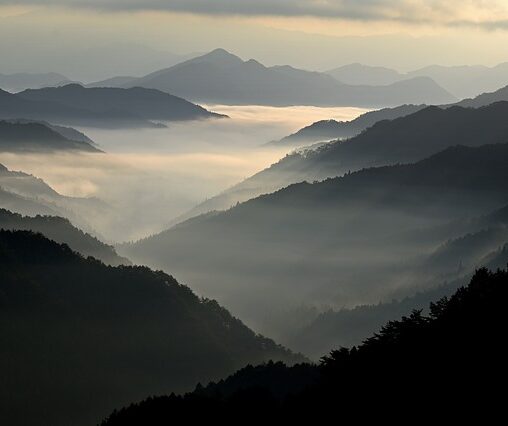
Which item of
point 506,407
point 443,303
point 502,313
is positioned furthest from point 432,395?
point 443,303

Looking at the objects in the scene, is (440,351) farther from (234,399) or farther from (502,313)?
(234,399)

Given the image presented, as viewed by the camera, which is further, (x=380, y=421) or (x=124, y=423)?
(x=124, y=423)

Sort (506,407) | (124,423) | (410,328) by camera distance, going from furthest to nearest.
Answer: (124,423), (410,328), (506,407)

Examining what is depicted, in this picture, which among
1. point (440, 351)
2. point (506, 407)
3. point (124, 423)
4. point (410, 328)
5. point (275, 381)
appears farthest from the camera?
point (275, 381)

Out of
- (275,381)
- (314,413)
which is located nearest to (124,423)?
(314,413)

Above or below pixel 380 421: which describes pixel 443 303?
above

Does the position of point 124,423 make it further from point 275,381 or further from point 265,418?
point 275,381
